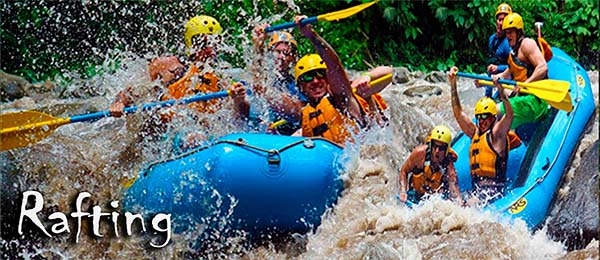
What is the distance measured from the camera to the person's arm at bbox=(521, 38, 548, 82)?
4.99 m

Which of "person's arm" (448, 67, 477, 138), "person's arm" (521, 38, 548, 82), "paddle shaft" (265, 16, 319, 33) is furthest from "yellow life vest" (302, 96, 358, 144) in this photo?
"person's arm" (521, 38, 548, 82)

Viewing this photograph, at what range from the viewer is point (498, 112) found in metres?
4.75

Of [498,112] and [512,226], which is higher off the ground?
[498,112]

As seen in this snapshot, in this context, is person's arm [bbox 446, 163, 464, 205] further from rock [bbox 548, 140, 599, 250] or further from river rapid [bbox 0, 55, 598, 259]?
rock [bbox 548, 140, 599, 250]

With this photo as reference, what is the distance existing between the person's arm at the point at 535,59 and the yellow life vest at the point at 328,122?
1.40 metres

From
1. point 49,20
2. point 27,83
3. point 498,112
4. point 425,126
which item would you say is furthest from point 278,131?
point 49,20

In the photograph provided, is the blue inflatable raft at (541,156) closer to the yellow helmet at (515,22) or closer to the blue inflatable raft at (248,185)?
the yellow helmet at (515,22)

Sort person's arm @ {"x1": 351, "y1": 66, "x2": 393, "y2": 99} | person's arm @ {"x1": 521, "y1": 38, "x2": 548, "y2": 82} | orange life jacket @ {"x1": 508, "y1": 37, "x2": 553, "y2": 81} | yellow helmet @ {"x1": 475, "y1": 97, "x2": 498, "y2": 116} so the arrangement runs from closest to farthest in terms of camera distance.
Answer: person's arm @ {"x1": 351, "y1": 66, "x2": 393, "y2": 99} < yellow helmet @ {"x1": 475, "y1": 97, "x2": 498, "y2": 116} < person's arm @ {"x1": 521, "y1": 38, "x2": 548, "y2": 82} < orange life jacket @ {"x1": 508, "y1": 37, "x2": 553, "y2": 81}

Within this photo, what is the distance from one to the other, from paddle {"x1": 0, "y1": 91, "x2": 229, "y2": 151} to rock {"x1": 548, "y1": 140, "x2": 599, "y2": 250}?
6.51 feet

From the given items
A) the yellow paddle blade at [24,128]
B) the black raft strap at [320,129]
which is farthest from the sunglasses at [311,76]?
the yellow paddle blade at [24,128]

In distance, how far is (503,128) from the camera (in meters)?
4.60

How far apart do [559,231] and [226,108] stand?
177cm

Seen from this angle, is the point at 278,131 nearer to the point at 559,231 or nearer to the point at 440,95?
the point at 559,231

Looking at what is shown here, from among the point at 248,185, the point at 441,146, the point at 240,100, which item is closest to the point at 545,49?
the point at 441,146
